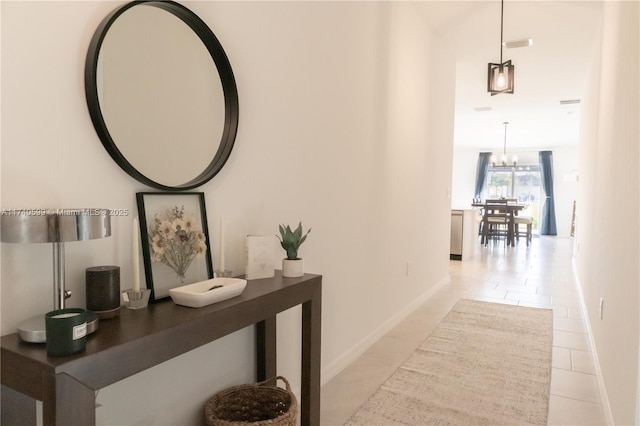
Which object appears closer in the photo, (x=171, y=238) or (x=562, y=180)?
(x=171, y=238)

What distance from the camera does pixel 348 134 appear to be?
2.57m

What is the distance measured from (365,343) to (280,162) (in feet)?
4.95

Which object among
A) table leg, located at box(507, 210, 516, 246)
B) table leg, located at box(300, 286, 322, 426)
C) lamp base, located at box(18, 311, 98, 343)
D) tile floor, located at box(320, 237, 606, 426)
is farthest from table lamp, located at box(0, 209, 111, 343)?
table leg, located at box(507, 210, 516, 246)

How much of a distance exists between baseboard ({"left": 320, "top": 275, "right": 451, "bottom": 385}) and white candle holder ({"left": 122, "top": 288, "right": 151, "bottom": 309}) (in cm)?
137

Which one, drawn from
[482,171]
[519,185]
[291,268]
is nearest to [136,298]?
[291,268]

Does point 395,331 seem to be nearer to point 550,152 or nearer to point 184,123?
point 184,123

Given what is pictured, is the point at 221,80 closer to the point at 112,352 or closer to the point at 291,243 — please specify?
the point at 291,243

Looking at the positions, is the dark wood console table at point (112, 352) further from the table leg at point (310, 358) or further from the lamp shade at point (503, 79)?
the lamp shade at point (503, 79)

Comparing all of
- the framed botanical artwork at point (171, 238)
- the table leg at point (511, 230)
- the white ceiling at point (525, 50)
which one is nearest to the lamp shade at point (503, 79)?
the white ceiling at point (525, 50)

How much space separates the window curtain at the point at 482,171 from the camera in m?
12.6

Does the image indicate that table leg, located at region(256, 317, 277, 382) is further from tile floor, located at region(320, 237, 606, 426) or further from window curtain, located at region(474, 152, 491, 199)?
window curtain, located at region(474, 152, 491, 199)

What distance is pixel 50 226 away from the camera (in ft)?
3.07

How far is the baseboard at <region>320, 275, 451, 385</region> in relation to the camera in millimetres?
2410

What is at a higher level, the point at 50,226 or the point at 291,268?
the point at 50,226
